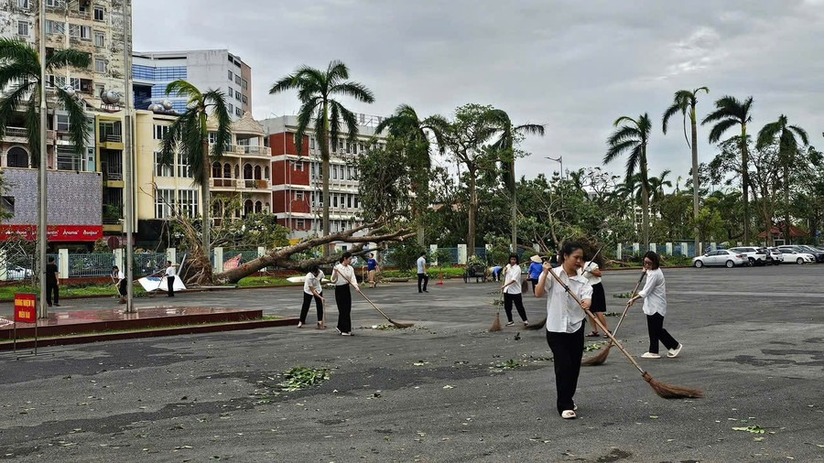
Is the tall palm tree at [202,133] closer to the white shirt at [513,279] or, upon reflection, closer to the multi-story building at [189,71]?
the white shirt at [513,279]

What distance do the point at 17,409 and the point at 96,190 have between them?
47.8m

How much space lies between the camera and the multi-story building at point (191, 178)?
60662 millimetres

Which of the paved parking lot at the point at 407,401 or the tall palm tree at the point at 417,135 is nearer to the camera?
the paved parking lot at the point at 407,401

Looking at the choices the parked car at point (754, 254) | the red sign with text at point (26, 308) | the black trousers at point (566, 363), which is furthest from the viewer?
the parked car at point (754, 254)

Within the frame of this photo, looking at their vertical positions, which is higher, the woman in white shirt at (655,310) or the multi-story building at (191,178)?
the multi-story building at (191,178)

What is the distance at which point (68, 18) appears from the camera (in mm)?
61375

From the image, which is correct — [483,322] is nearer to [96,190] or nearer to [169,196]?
[96,190]

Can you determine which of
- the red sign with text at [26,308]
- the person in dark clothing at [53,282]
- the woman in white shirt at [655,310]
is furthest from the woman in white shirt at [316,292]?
the person in dark clothing at [53,282]

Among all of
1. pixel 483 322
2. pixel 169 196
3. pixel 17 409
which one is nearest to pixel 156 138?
pixel 169 196

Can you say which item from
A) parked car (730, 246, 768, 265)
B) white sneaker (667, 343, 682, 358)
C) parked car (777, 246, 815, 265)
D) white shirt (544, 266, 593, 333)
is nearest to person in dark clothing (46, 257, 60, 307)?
white sneaker (667, 343, 682, 358)

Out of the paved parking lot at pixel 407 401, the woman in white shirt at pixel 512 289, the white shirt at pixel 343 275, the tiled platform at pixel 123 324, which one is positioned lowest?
the paved parking lot at pixel 407 401

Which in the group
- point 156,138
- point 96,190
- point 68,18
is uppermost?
point 68,18

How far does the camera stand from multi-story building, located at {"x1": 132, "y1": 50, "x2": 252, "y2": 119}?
8025 centimetres

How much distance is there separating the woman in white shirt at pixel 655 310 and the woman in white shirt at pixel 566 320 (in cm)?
383
